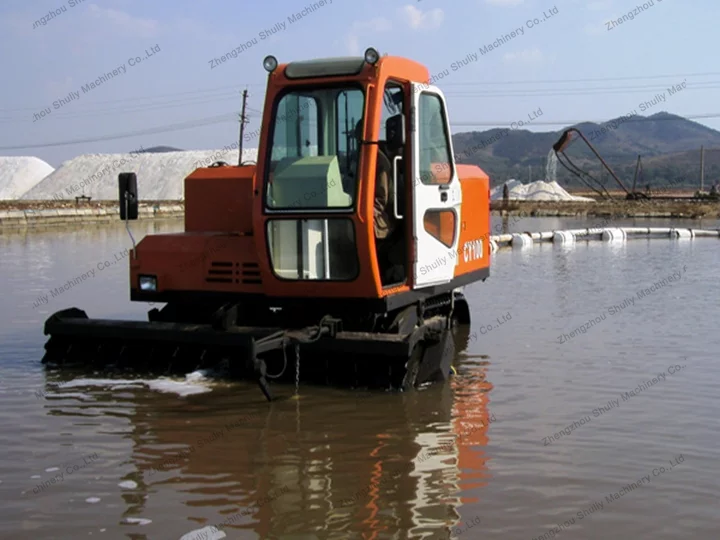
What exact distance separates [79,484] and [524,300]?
404 inches

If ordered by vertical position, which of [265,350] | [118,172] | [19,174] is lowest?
Result: [265,350]

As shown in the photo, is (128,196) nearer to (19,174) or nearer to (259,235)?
(259,235)

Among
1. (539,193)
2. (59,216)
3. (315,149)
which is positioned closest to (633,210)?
(539,193)

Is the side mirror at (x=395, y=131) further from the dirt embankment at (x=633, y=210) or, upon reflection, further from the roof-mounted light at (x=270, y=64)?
the dirt embankment at (x=633, y=210)

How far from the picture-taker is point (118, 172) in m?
112

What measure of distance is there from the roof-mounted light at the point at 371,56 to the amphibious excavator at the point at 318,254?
0.01 m

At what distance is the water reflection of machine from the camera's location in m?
5.50

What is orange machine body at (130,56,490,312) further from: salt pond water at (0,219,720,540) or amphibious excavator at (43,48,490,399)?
salt pond water at (0,219,720,540)

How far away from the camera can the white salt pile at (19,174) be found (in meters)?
151

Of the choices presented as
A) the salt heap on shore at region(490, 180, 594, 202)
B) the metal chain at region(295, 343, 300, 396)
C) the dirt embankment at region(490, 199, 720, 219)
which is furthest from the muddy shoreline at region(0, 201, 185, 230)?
the salt heap on shore at region(490, 180, 594, 202)

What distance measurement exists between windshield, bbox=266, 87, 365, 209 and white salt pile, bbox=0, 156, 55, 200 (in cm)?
14646

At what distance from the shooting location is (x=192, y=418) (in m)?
7.65

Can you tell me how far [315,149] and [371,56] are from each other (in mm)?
999

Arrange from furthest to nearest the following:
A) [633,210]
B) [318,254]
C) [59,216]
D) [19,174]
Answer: [19,174]
[633,210]
[59,216]
[318,254]
